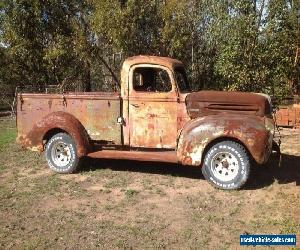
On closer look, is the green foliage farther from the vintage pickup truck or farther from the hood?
the hood

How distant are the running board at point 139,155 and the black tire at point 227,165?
0.66m

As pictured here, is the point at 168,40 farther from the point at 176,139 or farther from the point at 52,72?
the point at 176,139

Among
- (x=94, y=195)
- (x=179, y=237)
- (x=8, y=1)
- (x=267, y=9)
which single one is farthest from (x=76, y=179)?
(x=8, y=1)

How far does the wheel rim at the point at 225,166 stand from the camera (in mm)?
7277

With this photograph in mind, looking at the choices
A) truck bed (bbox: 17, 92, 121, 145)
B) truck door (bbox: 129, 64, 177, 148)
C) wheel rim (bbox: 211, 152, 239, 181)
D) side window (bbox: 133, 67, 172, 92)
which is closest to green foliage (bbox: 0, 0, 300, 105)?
side window (bbox: 133, 67, 172, 92)

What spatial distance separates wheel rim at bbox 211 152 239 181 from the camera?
23.9 feet

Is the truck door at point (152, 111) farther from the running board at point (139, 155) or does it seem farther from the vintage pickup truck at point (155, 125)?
the running board at point (139, 155)

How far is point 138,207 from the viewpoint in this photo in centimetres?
654

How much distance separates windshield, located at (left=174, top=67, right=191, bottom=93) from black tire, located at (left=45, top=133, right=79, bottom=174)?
2.38m

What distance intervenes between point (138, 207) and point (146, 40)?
37.4 ft

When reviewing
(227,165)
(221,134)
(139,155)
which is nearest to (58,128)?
(139,155)

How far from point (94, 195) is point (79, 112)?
6.67 feet

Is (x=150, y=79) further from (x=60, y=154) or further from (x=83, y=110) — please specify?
(x=60, y=154)

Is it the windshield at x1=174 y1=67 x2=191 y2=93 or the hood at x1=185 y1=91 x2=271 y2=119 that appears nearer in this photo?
the hood at x1=185 y1=91 x2=271 y2=119
